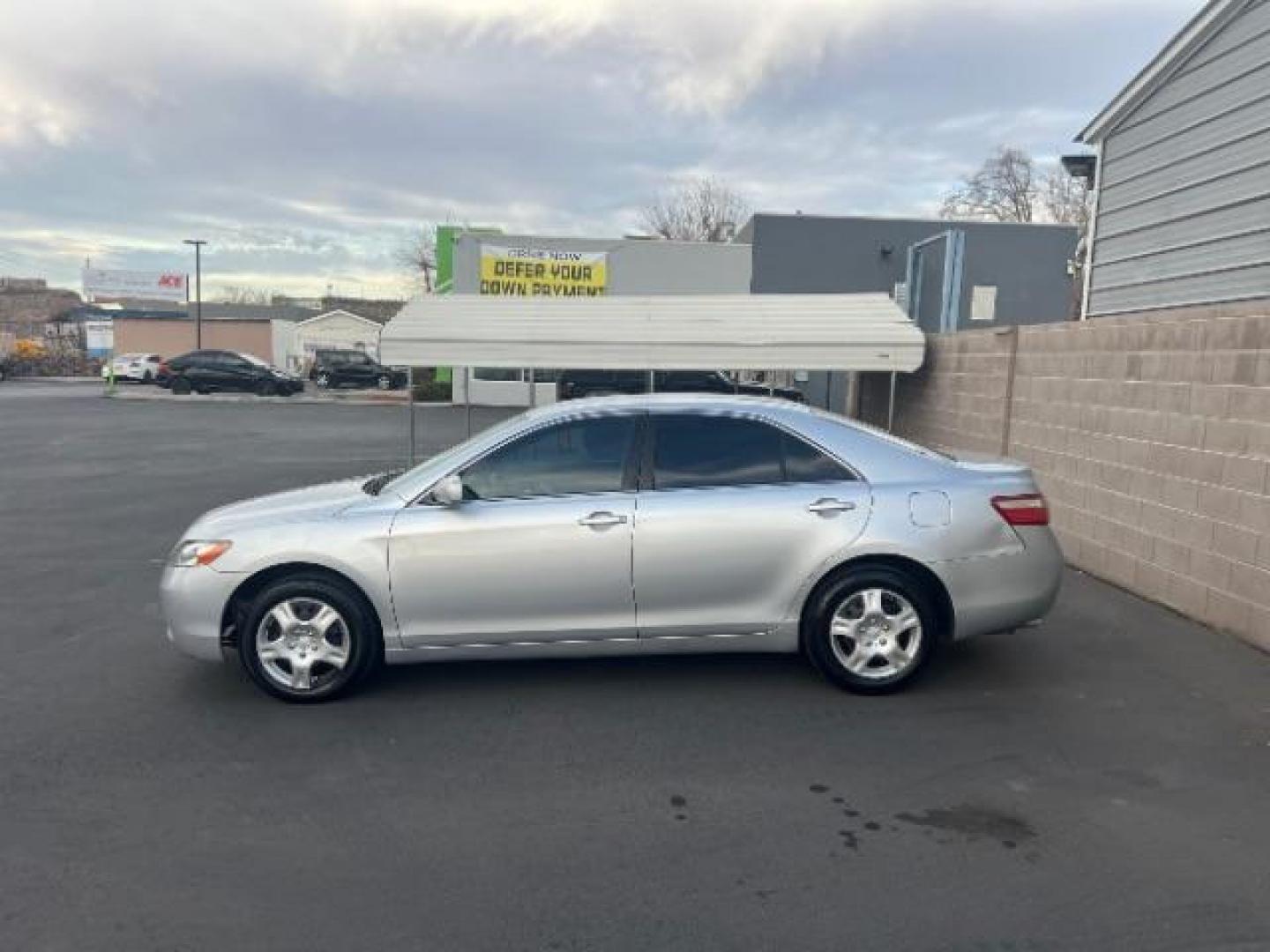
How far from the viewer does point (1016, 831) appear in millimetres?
3225

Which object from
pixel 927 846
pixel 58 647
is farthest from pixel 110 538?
pixel 927 846

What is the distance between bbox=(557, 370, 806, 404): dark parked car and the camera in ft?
60.2

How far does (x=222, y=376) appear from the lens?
106ft

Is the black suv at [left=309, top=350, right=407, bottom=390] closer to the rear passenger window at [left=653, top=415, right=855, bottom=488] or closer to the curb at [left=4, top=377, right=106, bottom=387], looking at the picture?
the curb at [left=4, top=377, right=106, bottom=387]

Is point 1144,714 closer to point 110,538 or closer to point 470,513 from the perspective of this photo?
point 470,513

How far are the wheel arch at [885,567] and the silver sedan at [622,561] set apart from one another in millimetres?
10

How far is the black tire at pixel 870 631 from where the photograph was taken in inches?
173

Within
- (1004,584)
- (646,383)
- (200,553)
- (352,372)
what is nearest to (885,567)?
(1004,584)

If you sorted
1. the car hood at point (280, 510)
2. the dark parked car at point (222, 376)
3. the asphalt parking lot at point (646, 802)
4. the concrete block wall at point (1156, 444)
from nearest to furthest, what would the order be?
the asphalt parking lot at point (646, 802) → the car hood at point (280, 510) → the concrete block wall at point (1156, 444) → the dark parked car at point (222, 376)

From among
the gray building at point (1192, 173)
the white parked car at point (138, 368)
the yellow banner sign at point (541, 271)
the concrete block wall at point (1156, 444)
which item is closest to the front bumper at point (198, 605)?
the concrete block wall at point (1156, 444)

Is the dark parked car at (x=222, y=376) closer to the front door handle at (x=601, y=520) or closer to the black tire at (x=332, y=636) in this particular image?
the black tire at (x=332, y=636)

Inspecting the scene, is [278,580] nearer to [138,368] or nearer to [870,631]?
[870,631]

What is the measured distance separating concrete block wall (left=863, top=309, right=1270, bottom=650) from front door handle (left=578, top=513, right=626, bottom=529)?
148 inches

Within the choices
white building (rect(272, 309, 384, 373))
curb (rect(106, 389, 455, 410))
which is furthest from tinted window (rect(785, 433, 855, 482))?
white building (rect(272, 309, 384, 373))
